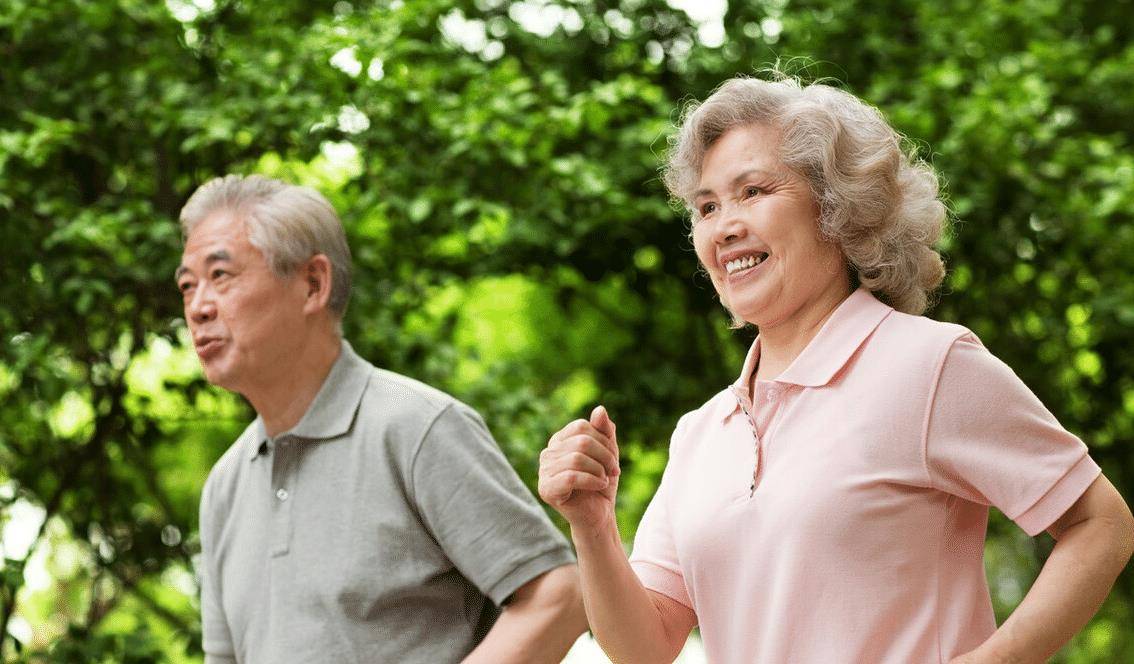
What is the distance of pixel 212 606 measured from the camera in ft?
8.80

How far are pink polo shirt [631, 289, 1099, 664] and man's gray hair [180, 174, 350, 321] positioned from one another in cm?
113

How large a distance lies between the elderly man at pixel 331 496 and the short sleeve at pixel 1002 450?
0.90 m

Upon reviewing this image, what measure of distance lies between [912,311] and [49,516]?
107 inches

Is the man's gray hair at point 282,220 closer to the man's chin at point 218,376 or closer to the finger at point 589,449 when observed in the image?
the man's chin at point 218,376

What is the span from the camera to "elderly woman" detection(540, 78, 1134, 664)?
5.67 ft

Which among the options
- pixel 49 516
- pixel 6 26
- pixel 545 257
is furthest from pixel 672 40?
pixel 49 516

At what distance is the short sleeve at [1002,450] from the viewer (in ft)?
5.65

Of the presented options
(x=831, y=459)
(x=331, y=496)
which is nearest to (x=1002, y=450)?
(x=831, y=459)

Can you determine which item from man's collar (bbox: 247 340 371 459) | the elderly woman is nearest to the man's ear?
man's collar (bbox: 247 340 371 459)

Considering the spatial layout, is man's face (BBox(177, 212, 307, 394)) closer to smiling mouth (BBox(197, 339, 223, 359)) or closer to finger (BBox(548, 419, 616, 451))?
smiling mouth (BBox(197, 339, 223, 359))

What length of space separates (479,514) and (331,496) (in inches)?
11.3

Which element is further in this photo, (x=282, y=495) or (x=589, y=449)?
(x=282, y=495)

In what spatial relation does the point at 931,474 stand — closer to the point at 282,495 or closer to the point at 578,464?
the point at 578,464

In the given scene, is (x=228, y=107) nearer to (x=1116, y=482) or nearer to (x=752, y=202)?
(x=752, y=202)
